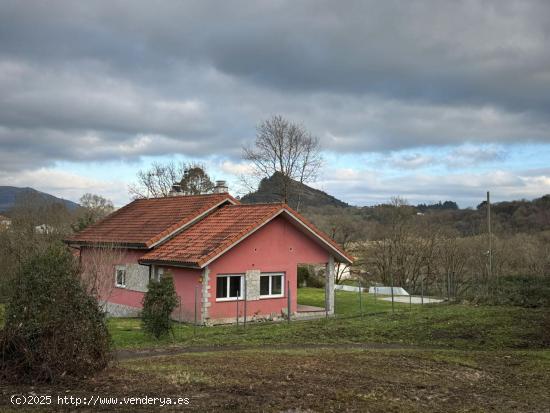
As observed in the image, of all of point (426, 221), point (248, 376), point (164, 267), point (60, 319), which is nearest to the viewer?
point (60, 319)

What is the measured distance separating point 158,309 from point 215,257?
4632 millimetres

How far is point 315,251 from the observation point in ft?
82.5

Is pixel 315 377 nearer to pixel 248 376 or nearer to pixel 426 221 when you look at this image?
pixel 248 376

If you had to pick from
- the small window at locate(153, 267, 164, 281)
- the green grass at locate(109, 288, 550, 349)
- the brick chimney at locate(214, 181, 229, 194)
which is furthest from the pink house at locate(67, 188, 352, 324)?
the brick chimney at locate(214, 181, 229, 194)

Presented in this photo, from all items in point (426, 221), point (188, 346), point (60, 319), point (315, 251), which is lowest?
point (188, 346)

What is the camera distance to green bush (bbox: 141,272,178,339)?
1639 cm

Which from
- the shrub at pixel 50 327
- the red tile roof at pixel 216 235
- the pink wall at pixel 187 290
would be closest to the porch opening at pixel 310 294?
the red tile roof at pixel 216 235

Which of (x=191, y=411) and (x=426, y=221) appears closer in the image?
(x=191, y=411)

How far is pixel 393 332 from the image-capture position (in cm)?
1723

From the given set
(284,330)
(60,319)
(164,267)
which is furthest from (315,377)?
(164,267)

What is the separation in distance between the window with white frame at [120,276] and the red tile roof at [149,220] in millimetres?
1332

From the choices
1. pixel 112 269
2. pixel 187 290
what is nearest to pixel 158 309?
pixel 187 290

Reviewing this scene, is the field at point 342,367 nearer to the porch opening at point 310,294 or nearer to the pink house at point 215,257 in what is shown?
the pink house at point 215,257

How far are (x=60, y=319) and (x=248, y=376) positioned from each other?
334 centimetres
